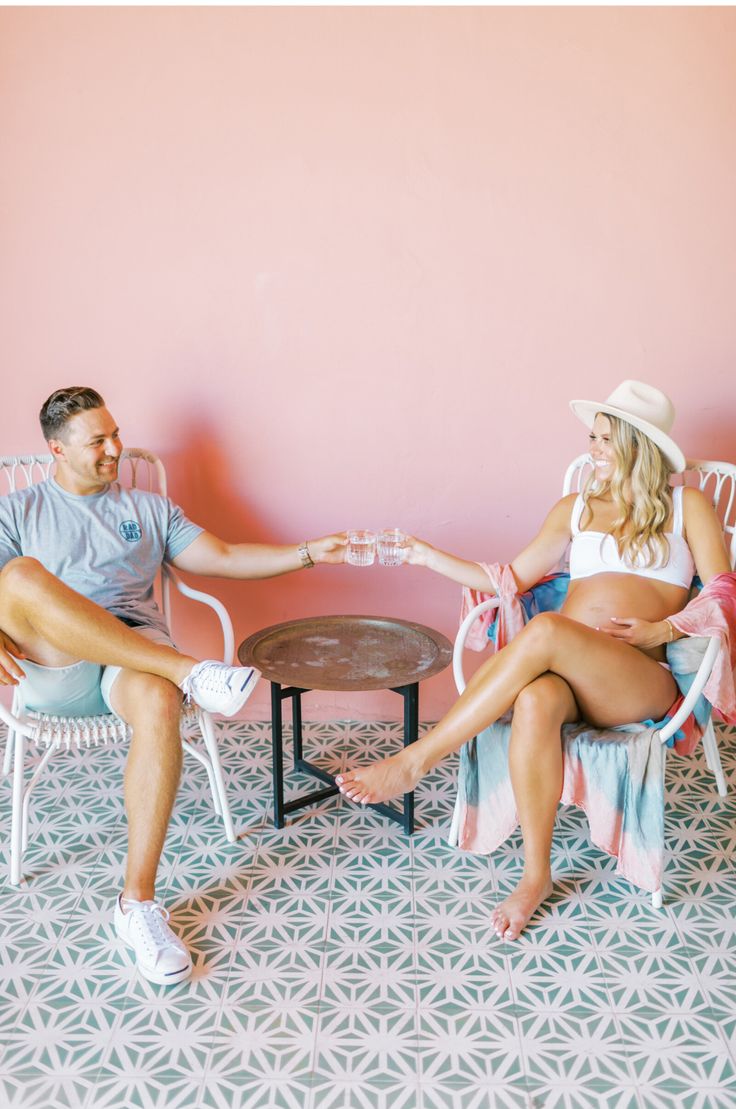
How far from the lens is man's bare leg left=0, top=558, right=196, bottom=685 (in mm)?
2434

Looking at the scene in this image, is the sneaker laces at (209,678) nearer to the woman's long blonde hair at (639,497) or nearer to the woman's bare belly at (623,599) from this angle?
the woman's bare belly at (623,599)

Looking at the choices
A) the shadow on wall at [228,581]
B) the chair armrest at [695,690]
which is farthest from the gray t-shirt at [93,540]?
the chair armrest at [695,690]

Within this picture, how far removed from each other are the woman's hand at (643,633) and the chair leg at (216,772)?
3.50 ft

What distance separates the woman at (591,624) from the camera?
2.40 m

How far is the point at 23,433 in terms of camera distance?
3.34m

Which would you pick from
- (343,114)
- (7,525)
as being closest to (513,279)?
(343,114)

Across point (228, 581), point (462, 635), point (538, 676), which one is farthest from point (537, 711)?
point (228, 581)

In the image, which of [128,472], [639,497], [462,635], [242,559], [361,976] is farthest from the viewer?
[128,472]

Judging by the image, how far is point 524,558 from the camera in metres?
2.87

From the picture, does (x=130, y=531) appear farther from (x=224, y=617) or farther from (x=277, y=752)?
(x=277, y=752)

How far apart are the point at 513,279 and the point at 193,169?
1102 millimetres

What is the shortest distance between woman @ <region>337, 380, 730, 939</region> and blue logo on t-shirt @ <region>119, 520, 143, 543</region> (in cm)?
81

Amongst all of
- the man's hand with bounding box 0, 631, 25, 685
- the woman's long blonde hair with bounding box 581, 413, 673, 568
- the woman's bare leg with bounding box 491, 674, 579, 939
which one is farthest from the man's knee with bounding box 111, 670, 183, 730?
the woman's long blonde hair with bounding box 581, 413, 673, 568

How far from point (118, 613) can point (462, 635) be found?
99 centimetres
